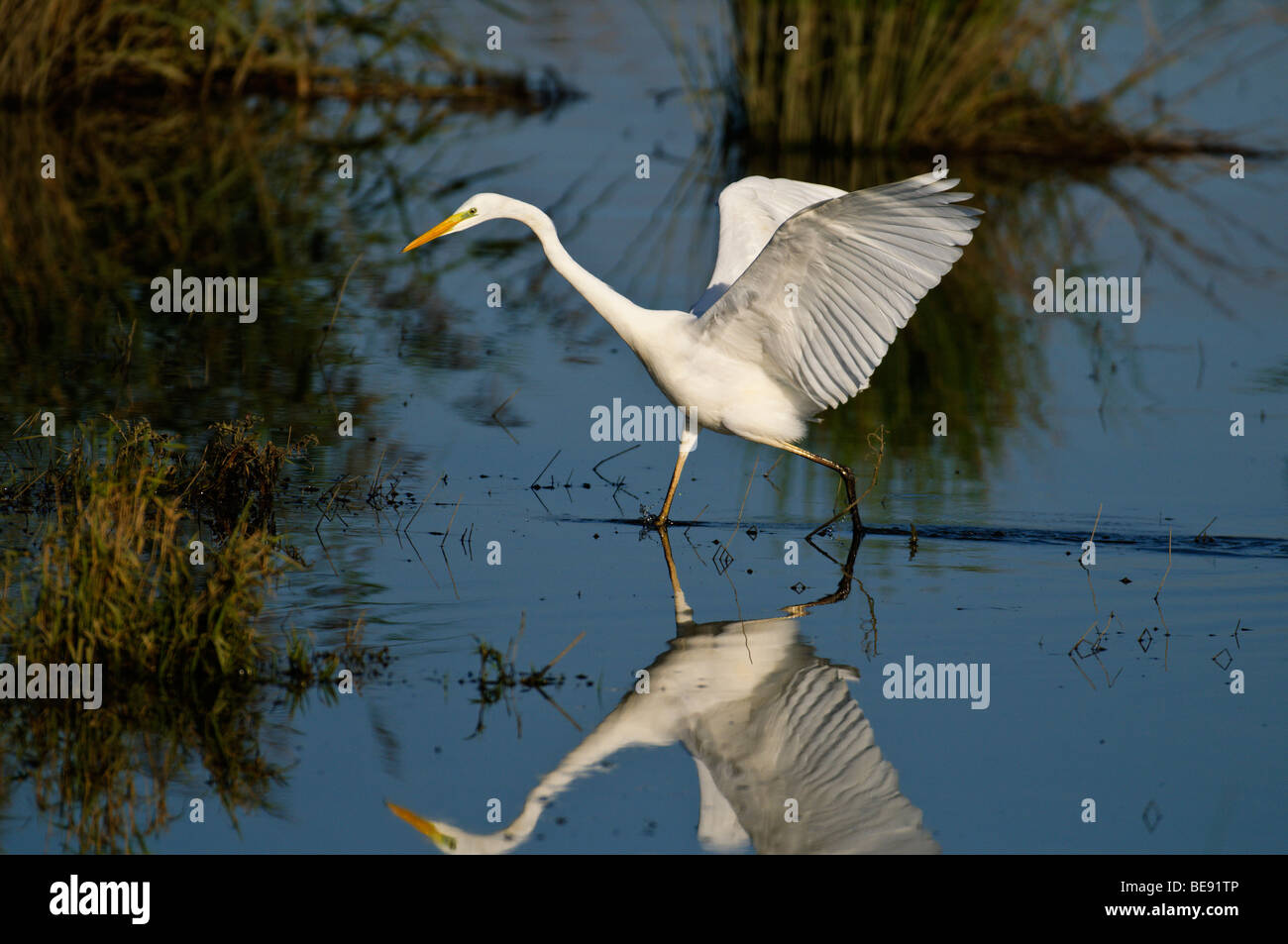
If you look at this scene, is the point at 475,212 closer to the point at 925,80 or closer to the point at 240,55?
the point at 925,80

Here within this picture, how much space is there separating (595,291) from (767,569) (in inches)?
56.2

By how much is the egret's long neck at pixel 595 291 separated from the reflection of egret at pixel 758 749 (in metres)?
1.57

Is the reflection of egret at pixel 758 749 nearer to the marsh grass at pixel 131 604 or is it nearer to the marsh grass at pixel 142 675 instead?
the marsh grass at pixel 142 675

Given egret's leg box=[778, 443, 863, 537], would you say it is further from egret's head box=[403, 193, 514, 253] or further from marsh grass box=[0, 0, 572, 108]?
marsh grass box=[0, 0, 572, 108]

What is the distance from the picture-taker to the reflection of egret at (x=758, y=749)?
4.45m

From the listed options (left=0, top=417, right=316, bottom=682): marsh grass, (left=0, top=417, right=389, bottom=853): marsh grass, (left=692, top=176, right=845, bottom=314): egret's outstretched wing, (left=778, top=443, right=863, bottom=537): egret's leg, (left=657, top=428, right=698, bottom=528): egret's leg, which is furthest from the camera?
(left=692, top=176, right=845, bottom=314): egret's outstretched wing

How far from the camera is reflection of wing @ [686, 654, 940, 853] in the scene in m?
4.48

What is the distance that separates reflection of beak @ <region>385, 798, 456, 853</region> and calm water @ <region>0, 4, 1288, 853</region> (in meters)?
0.03

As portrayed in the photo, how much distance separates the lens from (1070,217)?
1428 cm

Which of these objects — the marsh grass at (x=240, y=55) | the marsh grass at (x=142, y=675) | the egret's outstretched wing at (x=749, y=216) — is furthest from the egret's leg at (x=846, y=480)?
the marsh grass at (x=240, y=55)

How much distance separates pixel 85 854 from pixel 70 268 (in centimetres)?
776

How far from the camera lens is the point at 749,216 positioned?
8.00m

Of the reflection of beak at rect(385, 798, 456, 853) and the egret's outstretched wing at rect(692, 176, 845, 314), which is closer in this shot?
the reflection of beak at rect(385, 798, 456, 853)

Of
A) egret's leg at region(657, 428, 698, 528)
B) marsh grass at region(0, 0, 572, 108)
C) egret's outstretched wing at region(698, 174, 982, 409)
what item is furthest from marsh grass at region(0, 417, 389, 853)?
marsh grass at region(0, 0, 572, 108)
